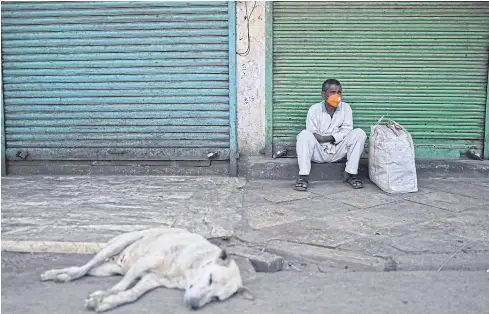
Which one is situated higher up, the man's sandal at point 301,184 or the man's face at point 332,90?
the man's face at point 332,90

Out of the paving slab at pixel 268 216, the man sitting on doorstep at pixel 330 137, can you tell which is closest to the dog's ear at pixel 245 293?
the paving slab at pixel 268 216

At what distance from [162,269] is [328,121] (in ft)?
11.7

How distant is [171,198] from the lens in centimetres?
557

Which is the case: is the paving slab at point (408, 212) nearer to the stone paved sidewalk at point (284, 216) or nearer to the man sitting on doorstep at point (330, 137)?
the stone paved sidewalk at point (284, 216)

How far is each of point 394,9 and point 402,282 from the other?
409 cm

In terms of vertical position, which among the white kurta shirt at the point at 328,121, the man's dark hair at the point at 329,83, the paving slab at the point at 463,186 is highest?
the man's dark hair at the point at 329,83

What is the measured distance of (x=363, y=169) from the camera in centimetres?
668

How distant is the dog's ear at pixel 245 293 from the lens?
125 inches

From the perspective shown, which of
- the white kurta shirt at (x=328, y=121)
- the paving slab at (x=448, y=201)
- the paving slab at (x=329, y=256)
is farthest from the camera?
the white kurta shirt at (x=328, y=121)

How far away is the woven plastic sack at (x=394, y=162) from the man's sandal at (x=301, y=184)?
A: 78 cm

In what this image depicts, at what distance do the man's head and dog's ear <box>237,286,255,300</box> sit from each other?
3.46 m

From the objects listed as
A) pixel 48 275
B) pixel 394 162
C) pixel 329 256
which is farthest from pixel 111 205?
pixel 394 162

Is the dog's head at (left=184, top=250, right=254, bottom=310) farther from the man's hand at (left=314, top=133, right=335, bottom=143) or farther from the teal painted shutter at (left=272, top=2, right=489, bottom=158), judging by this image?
the teal painted shutter at (left=272, top=2, right=489, bottom=158)

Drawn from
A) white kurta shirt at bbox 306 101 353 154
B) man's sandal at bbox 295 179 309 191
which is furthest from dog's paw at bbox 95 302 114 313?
white kurta shirt at bbox 306 101 353 154
